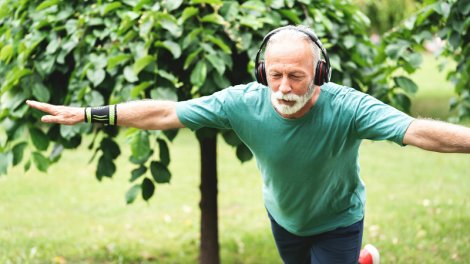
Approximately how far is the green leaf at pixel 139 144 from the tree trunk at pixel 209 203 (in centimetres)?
102

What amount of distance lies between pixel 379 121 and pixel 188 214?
4.92 m

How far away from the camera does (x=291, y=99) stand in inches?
110

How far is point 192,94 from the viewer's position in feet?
13.0

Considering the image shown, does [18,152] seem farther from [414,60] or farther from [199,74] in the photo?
[414,60]

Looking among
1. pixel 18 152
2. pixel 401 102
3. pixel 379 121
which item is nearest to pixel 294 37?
pixel 379 121

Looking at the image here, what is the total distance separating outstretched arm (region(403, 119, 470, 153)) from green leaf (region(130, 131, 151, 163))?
1.59m

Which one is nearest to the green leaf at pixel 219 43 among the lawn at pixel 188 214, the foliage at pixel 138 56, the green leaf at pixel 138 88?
the foliage at pixel 138 56

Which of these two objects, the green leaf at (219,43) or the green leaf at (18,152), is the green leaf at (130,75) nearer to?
the green leaf at (219,43)

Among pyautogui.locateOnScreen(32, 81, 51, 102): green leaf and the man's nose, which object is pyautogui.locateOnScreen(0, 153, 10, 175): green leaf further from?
the man's nose

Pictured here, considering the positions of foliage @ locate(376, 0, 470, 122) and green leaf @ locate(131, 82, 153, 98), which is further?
foliage @ locate(376, 0, 470, 122)

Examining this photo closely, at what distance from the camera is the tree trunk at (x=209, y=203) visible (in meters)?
4.75

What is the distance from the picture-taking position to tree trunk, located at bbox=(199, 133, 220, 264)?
187 inches

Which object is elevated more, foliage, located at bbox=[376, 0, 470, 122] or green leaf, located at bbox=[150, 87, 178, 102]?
foliage, located at bbox=[376, 0, 470, 122]

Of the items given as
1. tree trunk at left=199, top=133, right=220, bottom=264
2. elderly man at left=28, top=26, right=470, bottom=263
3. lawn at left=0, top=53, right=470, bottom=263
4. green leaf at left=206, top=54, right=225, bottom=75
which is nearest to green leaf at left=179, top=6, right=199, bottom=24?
green leaf at left=206, top=54, right=225, bottom=75
